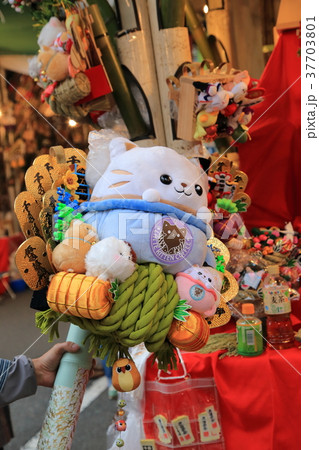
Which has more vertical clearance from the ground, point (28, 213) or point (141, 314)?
point (28, 213)

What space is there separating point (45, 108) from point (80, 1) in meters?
0.42

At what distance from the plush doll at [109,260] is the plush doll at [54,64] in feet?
2.53

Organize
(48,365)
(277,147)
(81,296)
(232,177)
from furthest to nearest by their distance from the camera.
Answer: (277,147), (232,177), (48,365), (81,296)

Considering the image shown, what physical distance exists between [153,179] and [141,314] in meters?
0.22

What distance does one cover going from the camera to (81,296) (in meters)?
0.68

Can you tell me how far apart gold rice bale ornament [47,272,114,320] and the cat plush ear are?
25cm

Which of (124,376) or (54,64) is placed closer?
(124,376)

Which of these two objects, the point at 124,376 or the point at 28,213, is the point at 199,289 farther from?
the point at 28,213

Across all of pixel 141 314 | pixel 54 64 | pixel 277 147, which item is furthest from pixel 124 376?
pixel 277 147

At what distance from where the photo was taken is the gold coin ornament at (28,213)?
83 centimetres

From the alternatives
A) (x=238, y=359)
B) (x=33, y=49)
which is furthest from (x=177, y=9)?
(x=238, y=359)

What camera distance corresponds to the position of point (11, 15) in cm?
162

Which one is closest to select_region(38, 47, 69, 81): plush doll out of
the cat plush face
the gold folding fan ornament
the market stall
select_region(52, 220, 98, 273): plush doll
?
the market stall


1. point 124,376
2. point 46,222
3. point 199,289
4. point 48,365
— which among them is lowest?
point 48,365
